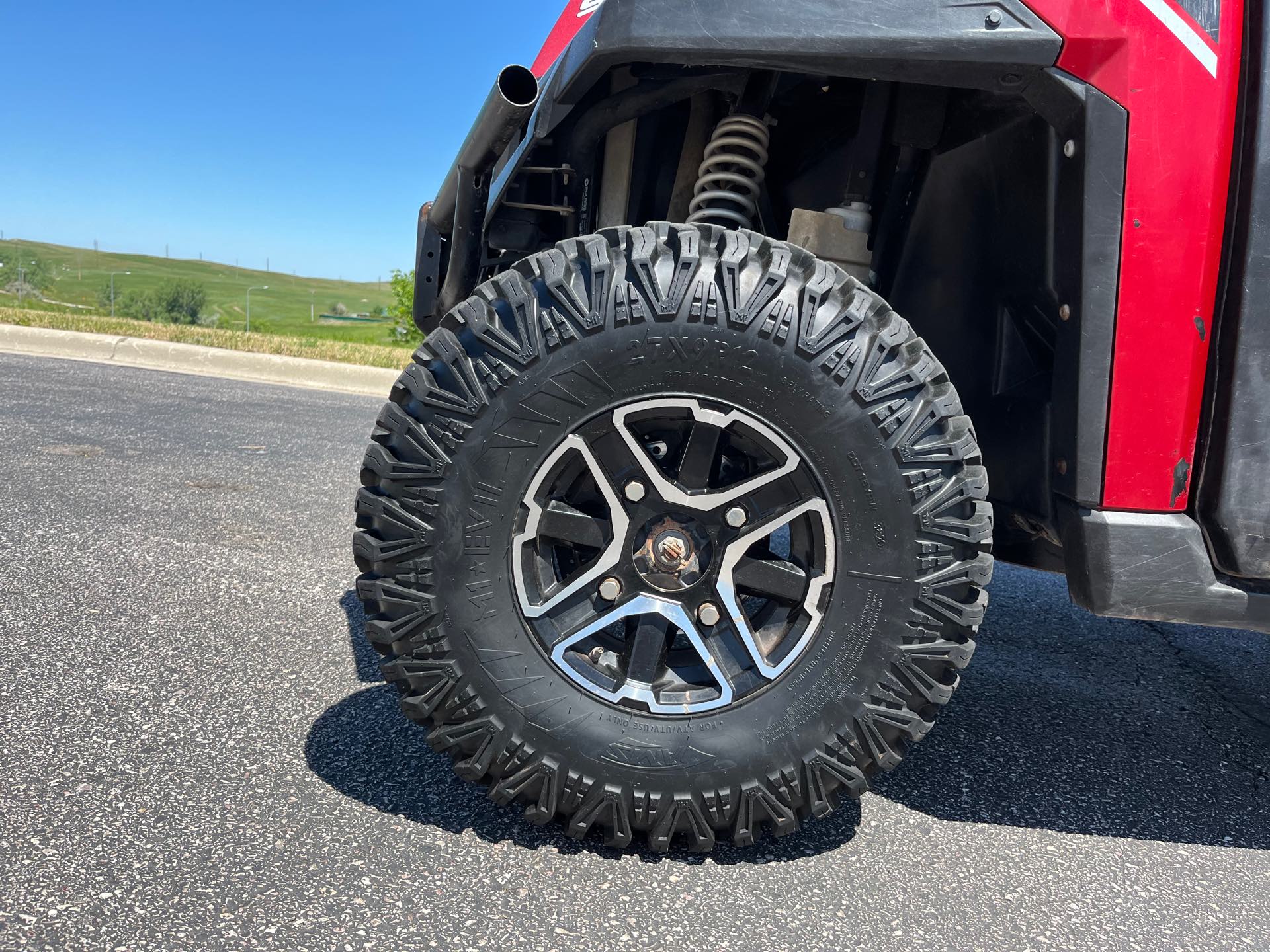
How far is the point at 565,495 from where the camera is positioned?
1.69m

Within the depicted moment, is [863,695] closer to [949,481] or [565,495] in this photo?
[949,481]


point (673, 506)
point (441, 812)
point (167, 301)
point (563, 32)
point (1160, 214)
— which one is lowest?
point (441, 812)

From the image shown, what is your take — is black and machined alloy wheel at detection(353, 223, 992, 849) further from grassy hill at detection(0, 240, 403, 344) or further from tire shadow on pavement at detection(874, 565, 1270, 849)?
grassy hill at detection(0, 240, 403, 344)

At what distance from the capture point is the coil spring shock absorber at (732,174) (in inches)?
76.2

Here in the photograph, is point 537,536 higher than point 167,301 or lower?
lower

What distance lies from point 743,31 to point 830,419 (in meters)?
0.67

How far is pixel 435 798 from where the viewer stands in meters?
1.71

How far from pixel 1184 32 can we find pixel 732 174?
0.85 meters

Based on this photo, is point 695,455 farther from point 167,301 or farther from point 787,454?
point 167,301

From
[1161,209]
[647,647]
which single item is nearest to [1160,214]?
[1161,209]

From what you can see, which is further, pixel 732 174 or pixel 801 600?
pixel 732 174

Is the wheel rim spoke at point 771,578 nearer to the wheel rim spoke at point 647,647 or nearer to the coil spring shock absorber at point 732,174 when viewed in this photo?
the wheel rim spoke at point 647,647

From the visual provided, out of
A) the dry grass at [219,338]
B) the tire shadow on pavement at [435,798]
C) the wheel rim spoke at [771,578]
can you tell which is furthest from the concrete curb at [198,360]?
the wheel rim spoke at [771,578]

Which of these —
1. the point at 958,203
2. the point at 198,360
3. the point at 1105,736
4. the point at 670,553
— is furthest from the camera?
the point at 198,360
